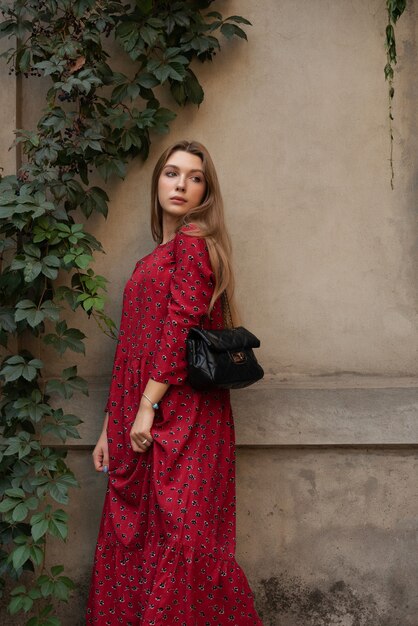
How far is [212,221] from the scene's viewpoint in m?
3.32

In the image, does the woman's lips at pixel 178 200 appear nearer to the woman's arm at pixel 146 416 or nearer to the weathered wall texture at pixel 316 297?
the weathered wall texture at pixel 316 297

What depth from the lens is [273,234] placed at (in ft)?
12.2

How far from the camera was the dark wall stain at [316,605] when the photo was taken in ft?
11.9

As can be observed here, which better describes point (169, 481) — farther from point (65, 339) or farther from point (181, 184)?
point (181, 184)

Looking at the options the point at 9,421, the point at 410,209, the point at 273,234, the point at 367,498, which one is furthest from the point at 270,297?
→ the point at 9,421

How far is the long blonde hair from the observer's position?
10.5 ft

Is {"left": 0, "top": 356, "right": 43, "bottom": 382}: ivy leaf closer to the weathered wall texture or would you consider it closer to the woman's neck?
the weathered wall texture

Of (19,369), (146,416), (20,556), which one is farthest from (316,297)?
(20,556)

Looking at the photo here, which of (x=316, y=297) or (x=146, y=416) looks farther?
(x=316, y=297)

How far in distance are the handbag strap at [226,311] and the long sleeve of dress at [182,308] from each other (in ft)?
0.58

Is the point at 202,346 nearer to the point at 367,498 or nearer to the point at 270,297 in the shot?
the point at 270,297

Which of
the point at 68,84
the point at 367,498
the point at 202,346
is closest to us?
the point at 202,346

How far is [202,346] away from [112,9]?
5.02 feet

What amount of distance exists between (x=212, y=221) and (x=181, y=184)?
189 mm
